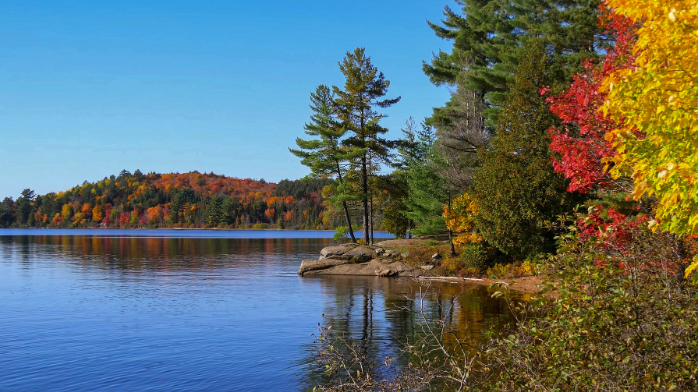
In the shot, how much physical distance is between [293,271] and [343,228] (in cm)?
801

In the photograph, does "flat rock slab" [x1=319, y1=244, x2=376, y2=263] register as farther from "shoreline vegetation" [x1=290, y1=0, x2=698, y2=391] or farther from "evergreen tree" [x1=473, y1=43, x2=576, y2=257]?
"evergreen tree" [x1=473, y1=43, x2=576, y2=257]

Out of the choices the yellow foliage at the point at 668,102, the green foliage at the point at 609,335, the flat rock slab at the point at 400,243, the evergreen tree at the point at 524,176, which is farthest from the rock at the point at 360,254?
the yellow foliage at the point at 668,102

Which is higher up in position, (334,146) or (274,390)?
(334,146)

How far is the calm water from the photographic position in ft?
52.1

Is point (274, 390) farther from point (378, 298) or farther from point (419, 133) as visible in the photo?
point (419, 133)

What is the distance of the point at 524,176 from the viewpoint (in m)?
30.9

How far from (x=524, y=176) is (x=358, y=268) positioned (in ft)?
51.1

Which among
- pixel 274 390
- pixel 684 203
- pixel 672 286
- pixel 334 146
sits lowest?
pixel 274 390

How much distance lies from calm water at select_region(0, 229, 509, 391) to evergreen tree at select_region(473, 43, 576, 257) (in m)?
3.57

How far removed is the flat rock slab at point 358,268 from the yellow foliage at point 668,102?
109 ft

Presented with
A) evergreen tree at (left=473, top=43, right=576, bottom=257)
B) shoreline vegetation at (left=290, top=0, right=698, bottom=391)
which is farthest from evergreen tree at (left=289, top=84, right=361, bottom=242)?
evergreen tree at (left=473, top=43, right=576, bottom=257)

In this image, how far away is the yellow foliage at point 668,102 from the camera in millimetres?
6375

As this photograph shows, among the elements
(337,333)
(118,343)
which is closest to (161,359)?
(118,343)

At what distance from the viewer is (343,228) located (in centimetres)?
5222
